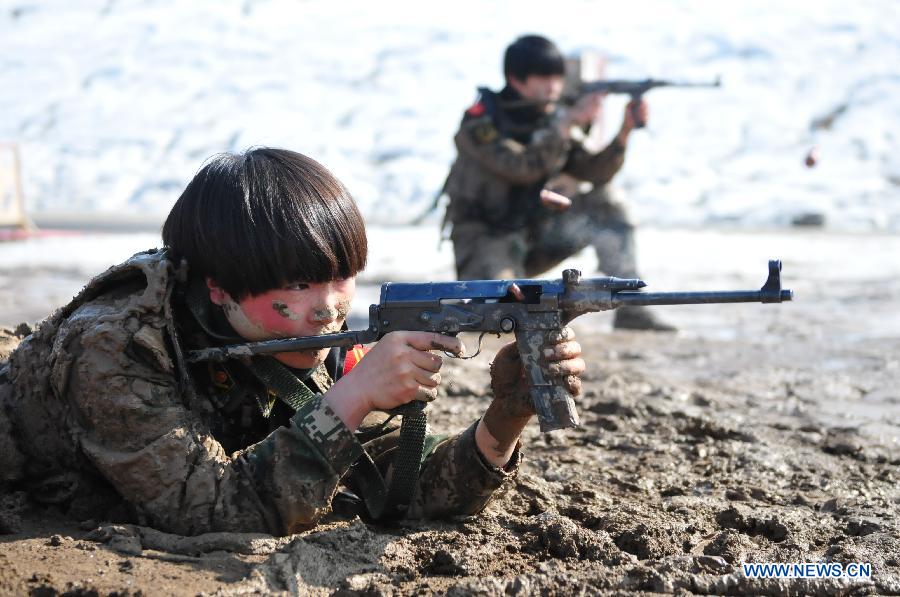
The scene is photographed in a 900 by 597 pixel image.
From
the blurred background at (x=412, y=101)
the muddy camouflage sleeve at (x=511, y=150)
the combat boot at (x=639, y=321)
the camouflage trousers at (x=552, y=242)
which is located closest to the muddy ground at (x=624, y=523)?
the camouflage trousers at (x=552, y=242)

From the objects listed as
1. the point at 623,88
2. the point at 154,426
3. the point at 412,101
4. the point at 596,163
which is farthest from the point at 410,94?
the point at 154,426

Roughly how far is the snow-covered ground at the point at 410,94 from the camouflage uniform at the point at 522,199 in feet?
29.5

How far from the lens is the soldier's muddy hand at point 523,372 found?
2.54 m

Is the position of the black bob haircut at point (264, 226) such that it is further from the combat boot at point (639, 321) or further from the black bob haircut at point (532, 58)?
the combat boot at point (639, 321)

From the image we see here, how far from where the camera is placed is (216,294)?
2.66 m

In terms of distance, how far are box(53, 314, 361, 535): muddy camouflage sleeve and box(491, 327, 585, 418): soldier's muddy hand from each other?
41 cm

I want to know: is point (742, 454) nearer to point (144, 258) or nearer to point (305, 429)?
point (305, 429)

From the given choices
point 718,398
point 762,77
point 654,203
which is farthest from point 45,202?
point 718,398

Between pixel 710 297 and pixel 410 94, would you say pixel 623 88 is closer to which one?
pixel 710 297

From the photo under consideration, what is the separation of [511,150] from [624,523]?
4.15m

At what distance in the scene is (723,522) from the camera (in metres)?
2.99

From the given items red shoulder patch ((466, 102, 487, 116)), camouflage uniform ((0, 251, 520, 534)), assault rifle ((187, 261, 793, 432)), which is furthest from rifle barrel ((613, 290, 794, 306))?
red shoulder patch ((466, 102, 487, 116))

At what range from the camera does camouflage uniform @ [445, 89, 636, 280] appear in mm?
6809

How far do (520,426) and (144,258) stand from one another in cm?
101
